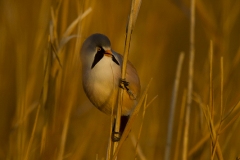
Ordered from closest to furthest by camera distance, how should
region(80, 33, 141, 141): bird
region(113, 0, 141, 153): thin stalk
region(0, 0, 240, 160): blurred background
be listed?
region(113, 0, 141, 153): thin stalk < region(80, 33, 141, 141): bird < region(0, 0, 240, 160): blurred background

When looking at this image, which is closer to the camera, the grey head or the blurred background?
the grey head

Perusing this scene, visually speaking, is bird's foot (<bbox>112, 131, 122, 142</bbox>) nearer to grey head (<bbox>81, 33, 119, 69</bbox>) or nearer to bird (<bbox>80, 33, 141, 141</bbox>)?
bird (<bbox>80, 33, 141, 141</bbox>)

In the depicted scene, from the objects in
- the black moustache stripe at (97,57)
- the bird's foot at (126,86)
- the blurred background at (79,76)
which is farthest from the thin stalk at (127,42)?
the blurred background at (79,76)

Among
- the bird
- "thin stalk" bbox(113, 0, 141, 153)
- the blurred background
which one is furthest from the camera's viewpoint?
the blurred background

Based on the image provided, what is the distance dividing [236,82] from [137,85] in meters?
0.85

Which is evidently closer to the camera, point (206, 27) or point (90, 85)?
point (90, 85)

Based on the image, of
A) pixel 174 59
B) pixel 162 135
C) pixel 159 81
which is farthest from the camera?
pixel 174 59

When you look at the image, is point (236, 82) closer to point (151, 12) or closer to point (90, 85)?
point (151, 12)

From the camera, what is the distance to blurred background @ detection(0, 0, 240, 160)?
173cm

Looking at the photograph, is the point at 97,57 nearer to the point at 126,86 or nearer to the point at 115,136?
the point at 126,86

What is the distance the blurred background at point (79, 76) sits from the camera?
5.68ft

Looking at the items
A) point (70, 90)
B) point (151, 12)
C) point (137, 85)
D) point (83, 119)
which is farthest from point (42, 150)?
point (151, 12)

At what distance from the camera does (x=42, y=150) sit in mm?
1651

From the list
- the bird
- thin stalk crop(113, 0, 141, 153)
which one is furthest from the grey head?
thin stalk crop(113, 0, 141, 153)
